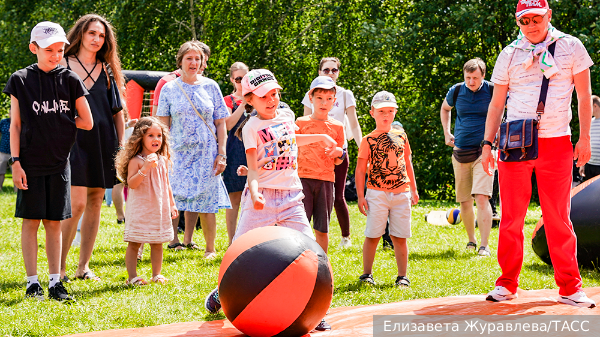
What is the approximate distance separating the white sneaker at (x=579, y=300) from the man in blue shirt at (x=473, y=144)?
2.82 metres

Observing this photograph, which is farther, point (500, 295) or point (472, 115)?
point (472, 115)

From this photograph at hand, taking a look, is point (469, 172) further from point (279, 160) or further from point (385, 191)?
point (279, 160)

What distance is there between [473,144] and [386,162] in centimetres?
231

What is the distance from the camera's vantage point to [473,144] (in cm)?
756

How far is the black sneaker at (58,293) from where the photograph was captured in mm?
4969

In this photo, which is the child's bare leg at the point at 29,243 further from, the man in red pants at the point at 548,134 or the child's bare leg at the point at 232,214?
the man in red pants at the point at 548,134

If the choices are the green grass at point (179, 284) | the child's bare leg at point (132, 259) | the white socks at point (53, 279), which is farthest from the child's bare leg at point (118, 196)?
the white socks at point (53, 279)

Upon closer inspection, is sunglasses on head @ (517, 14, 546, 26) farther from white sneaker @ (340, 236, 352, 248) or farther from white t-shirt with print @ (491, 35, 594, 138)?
white sneaker @ (340, 236, 352, 248)

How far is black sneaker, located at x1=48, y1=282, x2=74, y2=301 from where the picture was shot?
4.97 m

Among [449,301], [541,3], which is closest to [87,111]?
[449,301]

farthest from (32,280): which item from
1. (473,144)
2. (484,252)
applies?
(473,144)

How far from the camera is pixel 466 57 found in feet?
61.9

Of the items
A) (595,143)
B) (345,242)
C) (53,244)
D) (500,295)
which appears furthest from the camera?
(595,143)

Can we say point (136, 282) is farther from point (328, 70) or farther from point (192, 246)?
point (328, 70)
